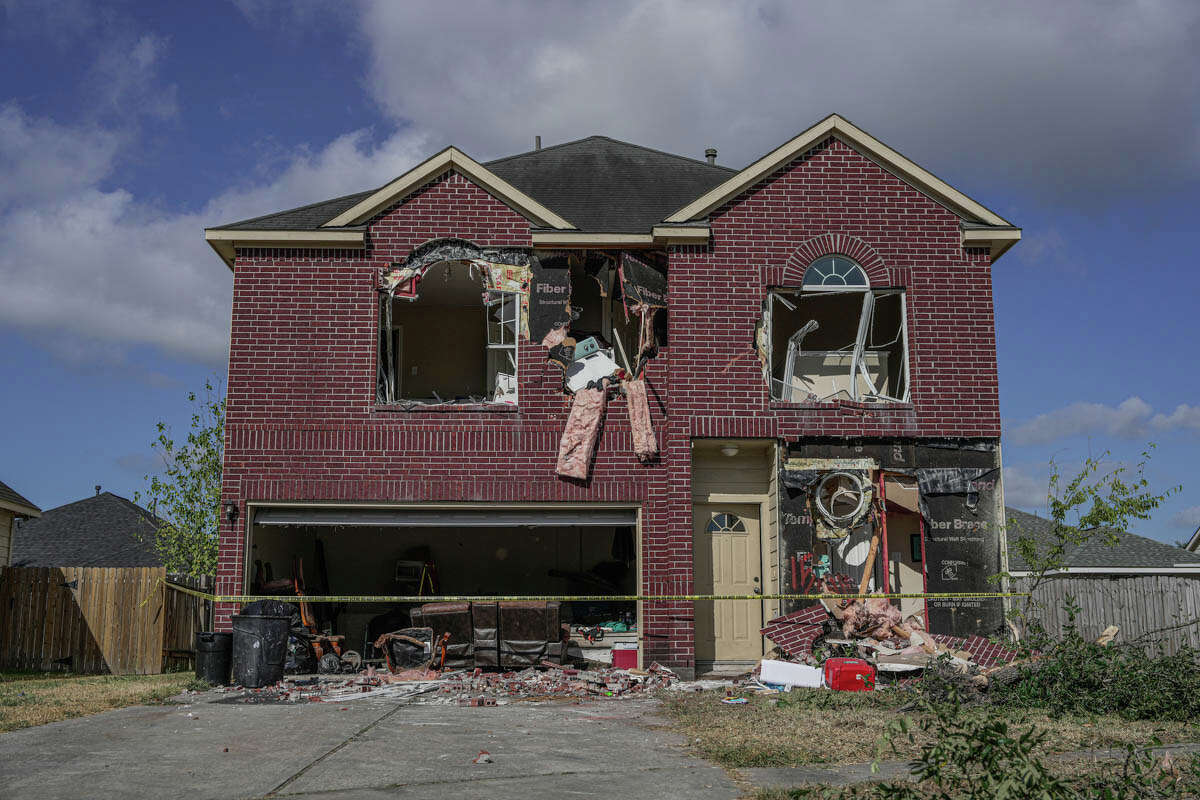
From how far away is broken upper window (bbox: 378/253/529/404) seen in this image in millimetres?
15984

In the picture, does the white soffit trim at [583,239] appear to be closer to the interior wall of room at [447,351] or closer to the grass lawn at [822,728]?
the interior wall of room at [447,351]

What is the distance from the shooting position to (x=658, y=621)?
1509 cm

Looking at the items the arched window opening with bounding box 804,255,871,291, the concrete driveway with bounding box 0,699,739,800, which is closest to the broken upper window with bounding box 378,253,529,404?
the arched window opening with bounding box 804,255,871,291

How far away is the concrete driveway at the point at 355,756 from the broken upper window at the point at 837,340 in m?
6.55

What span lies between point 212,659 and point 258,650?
66 cm

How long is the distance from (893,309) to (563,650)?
7276mm

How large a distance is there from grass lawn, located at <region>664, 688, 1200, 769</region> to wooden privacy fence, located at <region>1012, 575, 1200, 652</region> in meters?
6.53

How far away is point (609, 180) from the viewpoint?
1858 cm

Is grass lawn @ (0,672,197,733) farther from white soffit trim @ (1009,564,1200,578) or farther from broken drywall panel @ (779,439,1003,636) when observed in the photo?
white soffit trim @ (1009,564,1200,578)

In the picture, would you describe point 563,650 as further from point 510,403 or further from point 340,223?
point 340,223

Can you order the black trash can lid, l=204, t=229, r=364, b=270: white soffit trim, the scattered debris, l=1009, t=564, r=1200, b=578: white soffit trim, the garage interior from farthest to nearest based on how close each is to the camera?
l=1009, t=564, r=1200, b=578: white soffit trim
the garage interior
l=204, t=229, r=364, b=270: white soffit trim
the black trash can lid
the scattered debris

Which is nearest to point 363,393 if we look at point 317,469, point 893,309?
point 317,469

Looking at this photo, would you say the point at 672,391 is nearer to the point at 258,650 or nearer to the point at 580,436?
the point at 580,436

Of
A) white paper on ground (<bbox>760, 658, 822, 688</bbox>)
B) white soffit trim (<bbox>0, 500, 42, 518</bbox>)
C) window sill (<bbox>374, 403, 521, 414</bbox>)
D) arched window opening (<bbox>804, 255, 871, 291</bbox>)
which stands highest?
arched window opening (<bbox>804, 255, 871, 291</bbox>)
